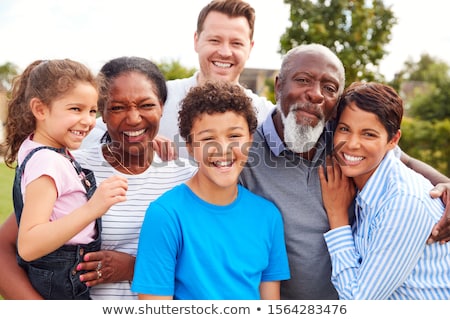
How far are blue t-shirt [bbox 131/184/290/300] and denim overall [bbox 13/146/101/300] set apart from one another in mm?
412

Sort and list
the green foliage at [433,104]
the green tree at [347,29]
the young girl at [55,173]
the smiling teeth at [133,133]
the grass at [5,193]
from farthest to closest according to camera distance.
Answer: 1. the green foliage at [433,104]
2. the green tree at [347,29]
3. the grass at [5,193]
4. the smiling teeth at [133,133]
5. the young girl at [55,173]

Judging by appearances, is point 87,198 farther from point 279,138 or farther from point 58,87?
point 279,138

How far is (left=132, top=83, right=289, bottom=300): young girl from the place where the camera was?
2.55 meters

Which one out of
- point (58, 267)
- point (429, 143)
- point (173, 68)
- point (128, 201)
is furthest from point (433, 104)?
point (58, 267)

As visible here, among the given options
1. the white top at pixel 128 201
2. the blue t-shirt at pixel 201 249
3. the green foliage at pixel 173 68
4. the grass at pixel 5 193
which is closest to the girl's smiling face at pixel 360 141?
the blue t-shirt at pixel 201 249

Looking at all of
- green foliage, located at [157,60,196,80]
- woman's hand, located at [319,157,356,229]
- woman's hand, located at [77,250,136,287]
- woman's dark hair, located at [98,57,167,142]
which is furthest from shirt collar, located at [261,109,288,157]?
green foliage, located at [157,60,196,80]

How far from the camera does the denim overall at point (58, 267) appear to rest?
2.71 metres

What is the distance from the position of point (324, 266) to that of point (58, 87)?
1.87 metres

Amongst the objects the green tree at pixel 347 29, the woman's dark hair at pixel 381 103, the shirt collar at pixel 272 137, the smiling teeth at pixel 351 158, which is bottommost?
the smiling teeth at pixel 351 158

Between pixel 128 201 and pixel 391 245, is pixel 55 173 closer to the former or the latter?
pixel 128 201

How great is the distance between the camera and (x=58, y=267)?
2740mm

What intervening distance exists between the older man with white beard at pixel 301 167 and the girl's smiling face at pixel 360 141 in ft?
0.49

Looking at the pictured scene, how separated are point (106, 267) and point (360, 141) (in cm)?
163

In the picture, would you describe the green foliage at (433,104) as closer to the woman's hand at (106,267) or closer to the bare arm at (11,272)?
the woman's hand at (106,267)
